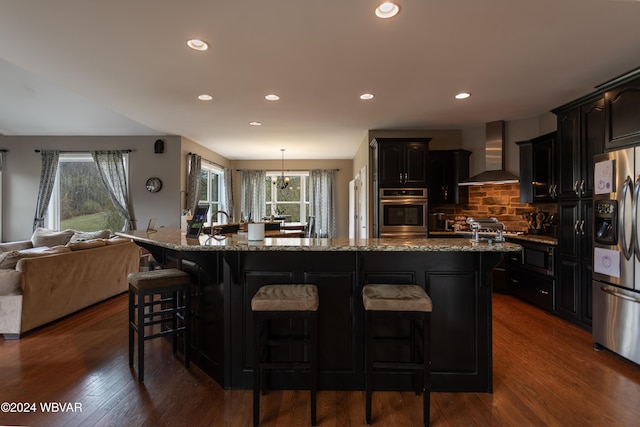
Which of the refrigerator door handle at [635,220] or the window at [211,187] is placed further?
the window at [211,187]

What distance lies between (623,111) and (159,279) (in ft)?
13.7

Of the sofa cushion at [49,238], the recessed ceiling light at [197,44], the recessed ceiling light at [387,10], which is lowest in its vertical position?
the sofa cushion at [49,238]

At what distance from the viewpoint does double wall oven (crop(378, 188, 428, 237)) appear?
4.62 metres

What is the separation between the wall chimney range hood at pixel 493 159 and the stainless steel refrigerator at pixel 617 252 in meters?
1.72

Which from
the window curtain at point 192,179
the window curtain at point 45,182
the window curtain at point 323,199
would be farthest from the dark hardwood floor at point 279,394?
the window curtain at point 323,199

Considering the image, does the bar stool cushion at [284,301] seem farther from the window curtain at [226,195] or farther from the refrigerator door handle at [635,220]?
the window curtain at [226,195]

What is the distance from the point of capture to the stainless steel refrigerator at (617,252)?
240 centimetres

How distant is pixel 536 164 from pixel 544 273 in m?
Result: 1.50

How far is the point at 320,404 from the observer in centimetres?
193

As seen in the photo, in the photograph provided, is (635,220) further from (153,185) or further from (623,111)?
(153,185)

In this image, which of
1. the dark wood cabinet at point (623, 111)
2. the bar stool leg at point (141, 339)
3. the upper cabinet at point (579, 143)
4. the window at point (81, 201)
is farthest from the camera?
the window at point (81, 201)

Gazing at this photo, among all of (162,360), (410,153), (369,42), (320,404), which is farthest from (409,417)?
(410,153)

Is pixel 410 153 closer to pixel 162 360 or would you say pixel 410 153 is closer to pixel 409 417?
pixel 409 417

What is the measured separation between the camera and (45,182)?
225 inches
